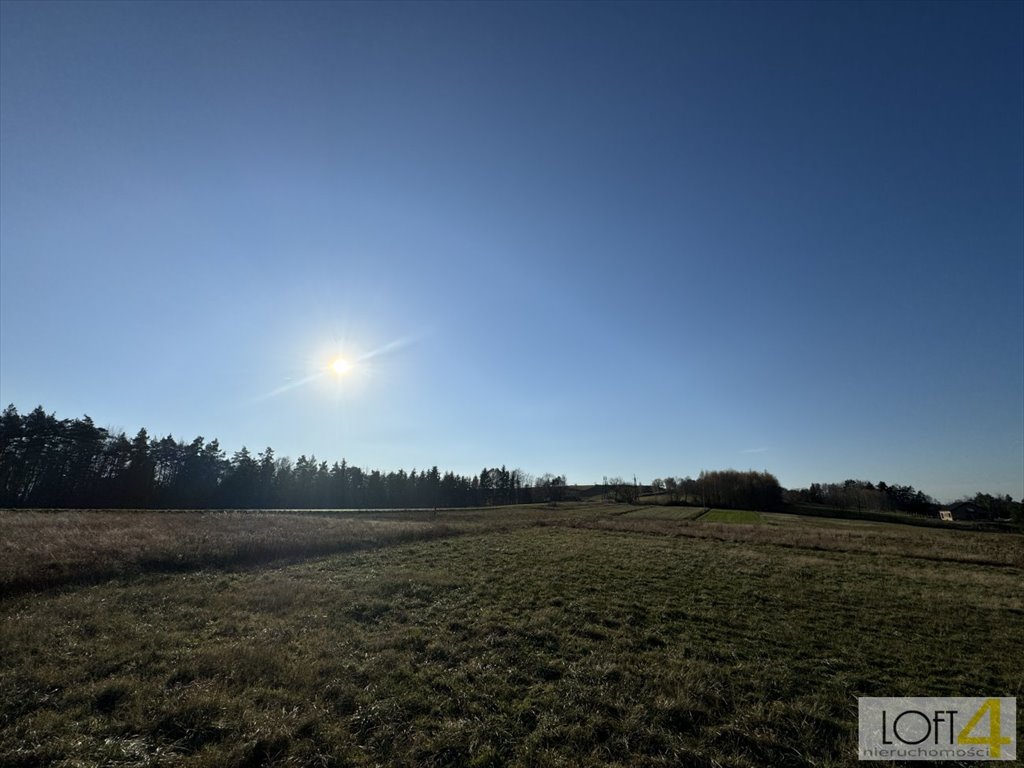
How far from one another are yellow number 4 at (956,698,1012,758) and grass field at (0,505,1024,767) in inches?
30.5

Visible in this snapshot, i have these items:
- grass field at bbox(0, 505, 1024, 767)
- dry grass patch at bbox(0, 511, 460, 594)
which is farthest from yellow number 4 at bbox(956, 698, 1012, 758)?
dry grass patch at bbox(0, 511, 460, 594)

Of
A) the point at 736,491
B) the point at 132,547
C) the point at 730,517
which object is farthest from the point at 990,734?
the point at 736,491

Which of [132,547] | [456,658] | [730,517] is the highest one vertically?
[456,658]

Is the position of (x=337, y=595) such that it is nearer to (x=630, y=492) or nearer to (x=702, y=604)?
(x=702, y=604)

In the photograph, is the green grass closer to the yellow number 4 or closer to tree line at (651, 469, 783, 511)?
tree line at (651, 469, 783, 511)

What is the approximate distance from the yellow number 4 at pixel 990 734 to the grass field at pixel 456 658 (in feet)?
2.54

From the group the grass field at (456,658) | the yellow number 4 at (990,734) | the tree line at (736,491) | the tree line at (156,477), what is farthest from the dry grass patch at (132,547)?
the tree line at (736,491)

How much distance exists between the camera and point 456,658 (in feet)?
34.7

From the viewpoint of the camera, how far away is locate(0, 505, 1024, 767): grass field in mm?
6969

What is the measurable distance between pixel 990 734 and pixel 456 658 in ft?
36.4

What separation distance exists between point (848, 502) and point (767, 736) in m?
172

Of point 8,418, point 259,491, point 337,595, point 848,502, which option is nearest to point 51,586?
point 337,595

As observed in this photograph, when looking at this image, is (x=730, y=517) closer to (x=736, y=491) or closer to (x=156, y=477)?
(x=736, y=491)

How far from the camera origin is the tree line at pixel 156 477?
7456cm
